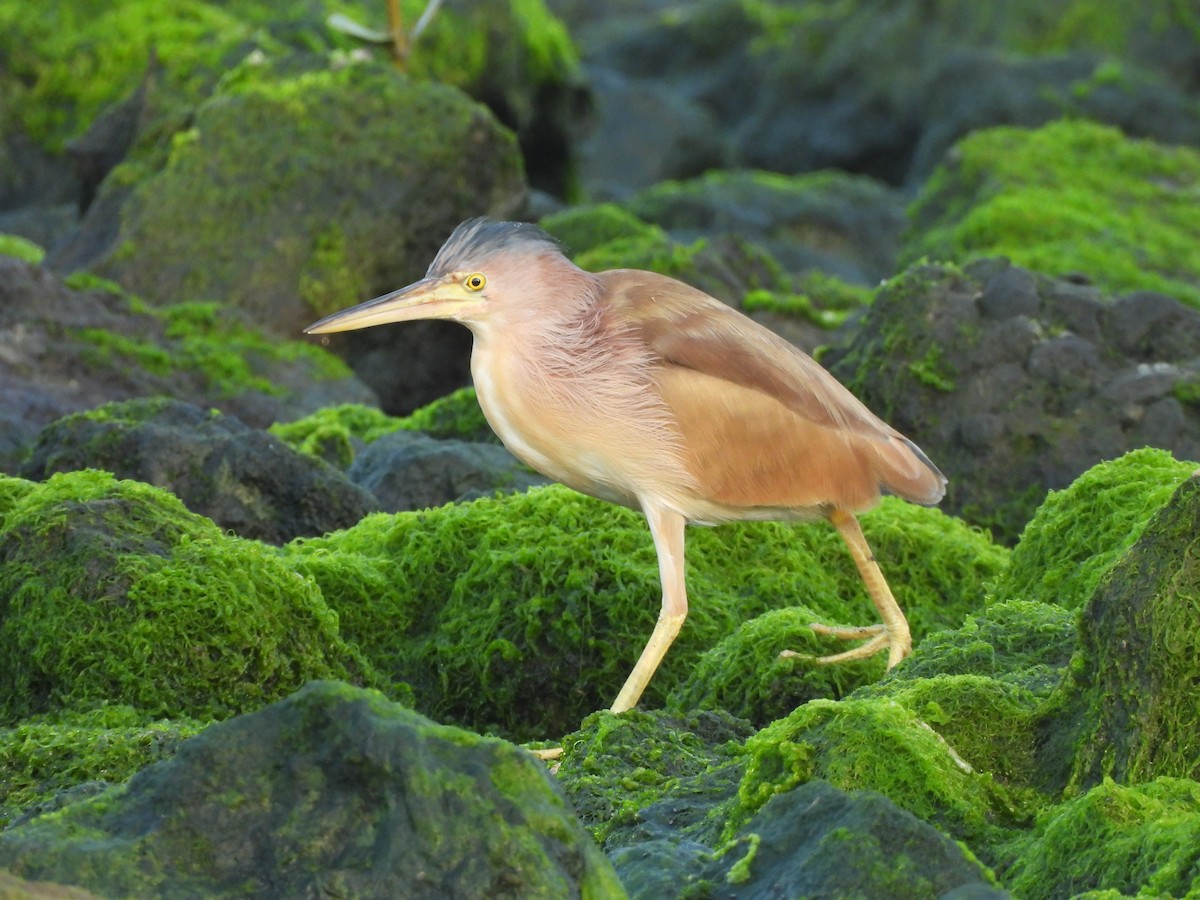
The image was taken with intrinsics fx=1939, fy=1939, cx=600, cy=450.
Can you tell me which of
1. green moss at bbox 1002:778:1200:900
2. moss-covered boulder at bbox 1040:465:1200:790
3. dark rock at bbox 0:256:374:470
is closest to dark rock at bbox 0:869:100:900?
green moss at bbox 1002:778:1200:900

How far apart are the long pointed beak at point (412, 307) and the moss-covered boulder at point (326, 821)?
2852mm

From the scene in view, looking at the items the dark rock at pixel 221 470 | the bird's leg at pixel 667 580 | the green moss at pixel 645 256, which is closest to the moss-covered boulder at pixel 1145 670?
the bird's leg at pixel 667 580

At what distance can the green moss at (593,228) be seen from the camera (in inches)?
577

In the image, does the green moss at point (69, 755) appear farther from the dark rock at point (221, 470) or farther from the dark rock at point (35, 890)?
the dark rock at point (221, 470)

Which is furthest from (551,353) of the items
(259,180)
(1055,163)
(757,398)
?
(1055,163)

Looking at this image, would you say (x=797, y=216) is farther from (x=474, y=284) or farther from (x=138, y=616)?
(x=138, y=616)

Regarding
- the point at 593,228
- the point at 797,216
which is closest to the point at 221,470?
the point at 593,228

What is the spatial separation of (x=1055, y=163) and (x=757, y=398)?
33.5ft

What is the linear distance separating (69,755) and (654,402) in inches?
93.4

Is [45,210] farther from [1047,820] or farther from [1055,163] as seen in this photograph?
[1047,820]

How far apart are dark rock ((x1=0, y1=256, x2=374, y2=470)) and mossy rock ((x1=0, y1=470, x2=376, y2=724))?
3216 millimetres

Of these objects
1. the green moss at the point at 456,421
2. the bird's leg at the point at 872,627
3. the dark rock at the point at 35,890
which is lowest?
the green moss at the point at 456,421

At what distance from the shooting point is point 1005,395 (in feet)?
32.5

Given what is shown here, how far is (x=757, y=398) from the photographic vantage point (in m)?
6.98
